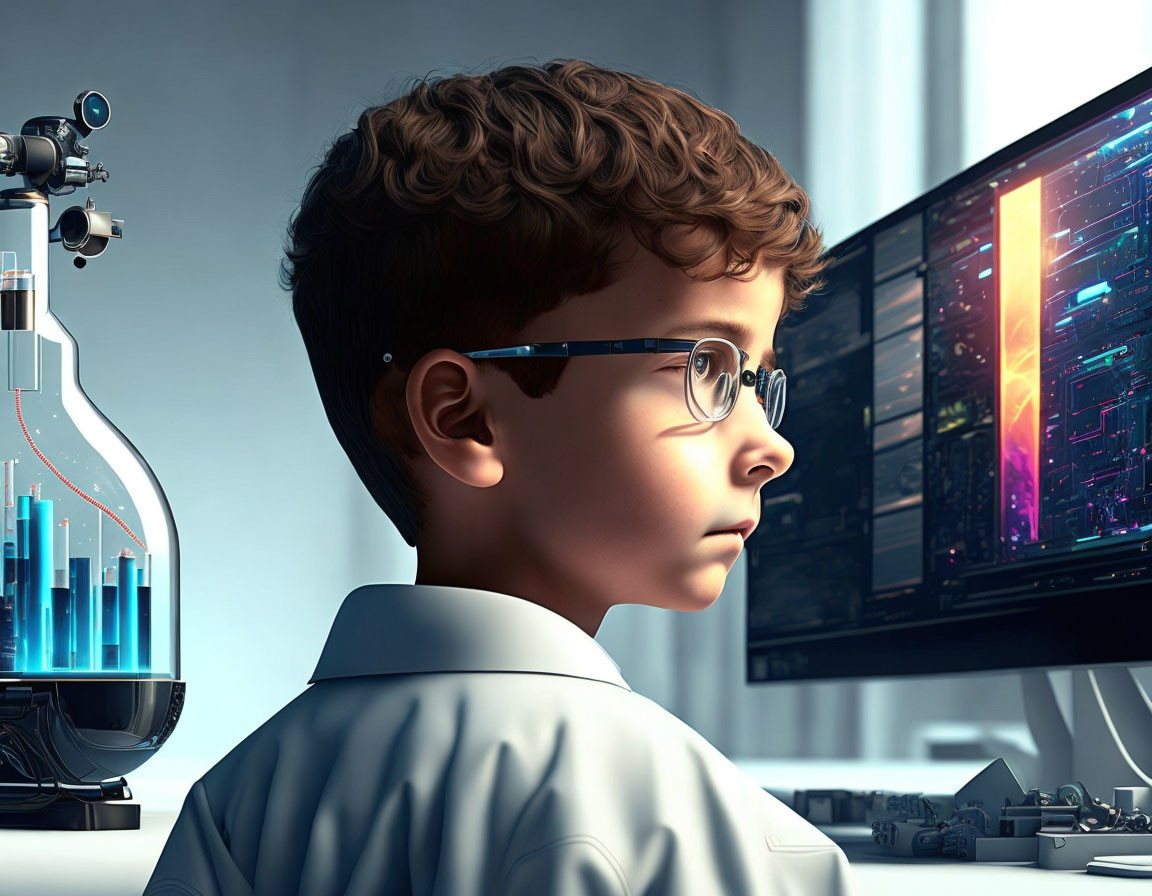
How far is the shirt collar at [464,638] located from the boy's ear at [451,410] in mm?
71

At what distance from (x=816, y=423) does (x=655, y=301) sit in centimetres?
87

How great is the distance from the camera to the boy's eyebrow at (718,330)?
60 centimetres

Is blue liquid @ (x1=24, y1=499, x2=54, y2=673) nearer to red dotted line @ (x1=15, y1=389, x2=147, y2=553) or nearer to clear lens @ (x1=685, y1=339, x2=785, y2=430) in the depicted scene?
red dotted line @ (x1=15, y1=389, x2=147, y2=553)

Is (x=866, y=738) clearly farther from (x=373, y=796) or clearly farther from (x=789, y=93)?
(x=373, y=796)

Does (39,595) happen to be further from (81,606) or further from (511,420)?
(511,420)

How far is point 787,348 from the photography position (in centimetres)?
153

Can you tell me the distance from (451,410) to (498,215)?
86 millimetres

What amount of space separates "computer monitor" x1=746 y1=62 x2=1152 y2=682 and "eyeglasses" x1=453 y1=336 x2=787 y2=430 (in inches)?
16.9

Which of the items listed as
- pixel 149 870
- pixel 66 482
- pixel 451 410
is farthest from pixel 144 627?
pixel 451 410

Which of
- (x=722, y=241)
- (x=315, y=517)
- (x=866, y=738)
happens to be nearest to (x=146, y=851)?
(x=722, y=241)

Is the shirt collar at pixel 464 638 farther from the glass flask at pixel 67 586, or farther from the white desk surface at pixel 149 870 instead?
the glass flask at pixel 67 586

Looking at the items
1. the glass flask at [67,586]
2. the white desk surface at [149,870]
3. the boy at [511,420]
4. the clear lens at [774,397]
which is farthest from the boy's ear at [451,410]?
the glass flask at [67,586]

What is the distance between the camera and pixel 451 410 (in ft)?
1.97

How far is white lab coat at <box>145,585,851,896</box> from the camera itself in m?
0.46
